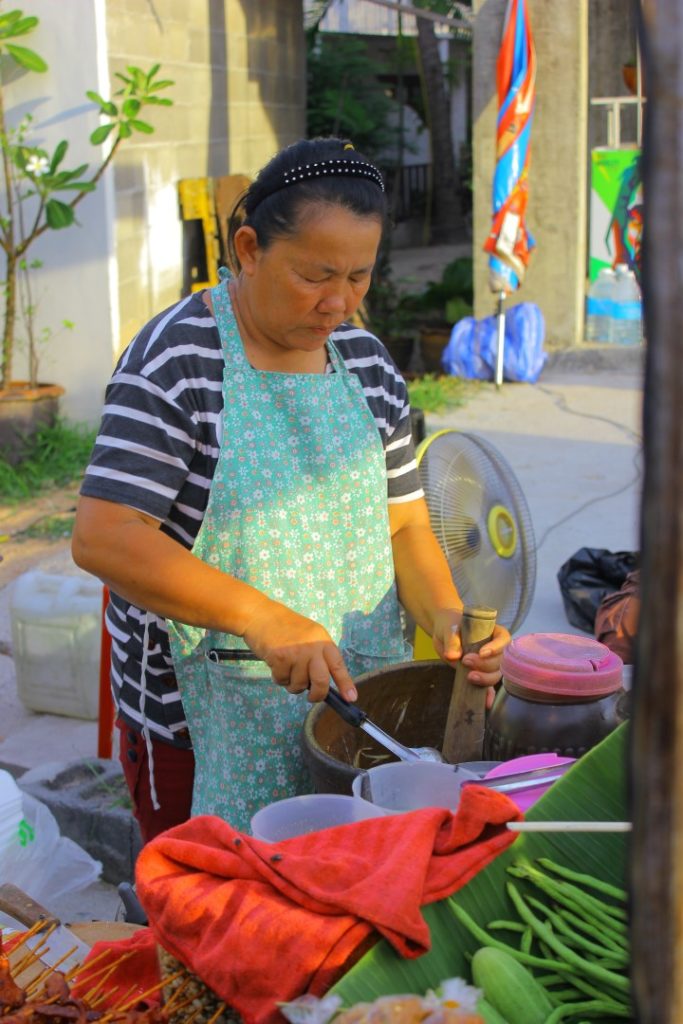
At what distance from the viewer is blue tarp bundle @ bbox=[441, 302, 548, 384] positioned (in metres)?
8.98

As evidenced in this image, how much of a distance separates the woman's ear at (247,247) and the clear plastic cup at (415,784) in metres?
0.88

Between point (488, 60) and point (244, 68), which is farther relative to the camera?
point (244, 68)

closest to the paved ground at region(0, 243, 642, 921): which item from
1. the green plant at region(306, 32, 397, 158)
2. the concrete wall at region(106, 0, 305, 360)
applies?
the concrete wall at region(106, 0, 305, 360)

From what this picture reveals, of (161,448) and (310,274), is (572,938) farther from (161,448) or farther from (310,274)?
(310,274)

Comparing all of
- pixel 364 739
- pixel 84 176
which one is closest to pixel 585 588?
pixel 364 739

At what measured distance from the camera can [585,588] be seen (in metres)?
4.84

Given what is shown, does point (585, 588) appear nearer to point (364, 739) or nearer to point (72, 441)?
point (364, 739)

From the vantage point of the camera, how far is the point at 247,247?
1.99m

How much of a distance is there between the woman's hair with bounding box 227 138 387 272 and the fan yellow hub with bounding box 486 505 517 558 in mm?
1429

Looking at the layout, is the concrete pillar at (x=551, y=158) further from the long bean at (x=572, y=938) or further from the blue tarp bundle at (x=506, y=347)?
the long bean at (x=572, y=938)

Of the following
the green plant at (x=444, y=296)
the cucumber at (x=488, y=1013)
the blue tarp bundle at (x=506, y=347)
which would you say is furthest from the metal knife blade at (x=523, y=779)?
the green plant at (x=444, y=296)

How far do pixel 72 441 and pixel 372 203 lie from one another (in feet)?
18.7

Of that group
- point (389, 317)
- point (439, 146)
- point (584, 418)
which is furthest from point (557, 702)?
point (439, 146)

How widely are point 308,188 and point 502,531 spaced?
163cm
